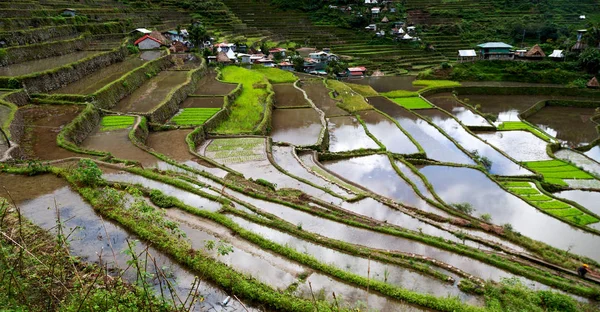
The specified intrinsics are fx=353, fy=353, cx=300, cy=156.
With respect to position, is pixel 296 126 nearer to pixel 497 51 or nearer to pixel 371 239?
pixel 371 239

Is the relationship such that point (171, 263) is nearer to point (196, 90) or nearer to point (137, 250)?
point (137, 250)

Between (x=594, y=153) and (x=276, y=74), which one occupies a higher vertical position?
(x=276, y=74)

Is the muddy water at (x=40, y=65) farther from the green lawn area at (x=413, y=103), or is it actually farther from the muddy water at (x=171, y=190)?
the green lawn area at (x=413, y=103)

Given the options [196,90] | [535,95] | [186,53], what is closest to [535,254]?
[196,90]

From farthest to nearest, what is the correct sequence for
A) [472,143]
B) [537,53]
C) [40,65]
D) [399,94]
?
[537,53] < [399,94] < [472,143] < [40,65]

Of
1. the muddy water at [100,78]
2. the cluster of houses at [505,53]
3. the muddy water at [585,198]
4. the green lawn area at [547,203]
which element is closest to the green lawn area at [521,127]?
the muddy water at [585,198]

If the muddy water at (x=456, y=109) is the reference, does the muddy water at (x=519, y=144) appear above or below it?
below

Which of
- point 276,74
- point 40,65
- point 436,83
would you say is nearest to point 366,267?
point 40,65
